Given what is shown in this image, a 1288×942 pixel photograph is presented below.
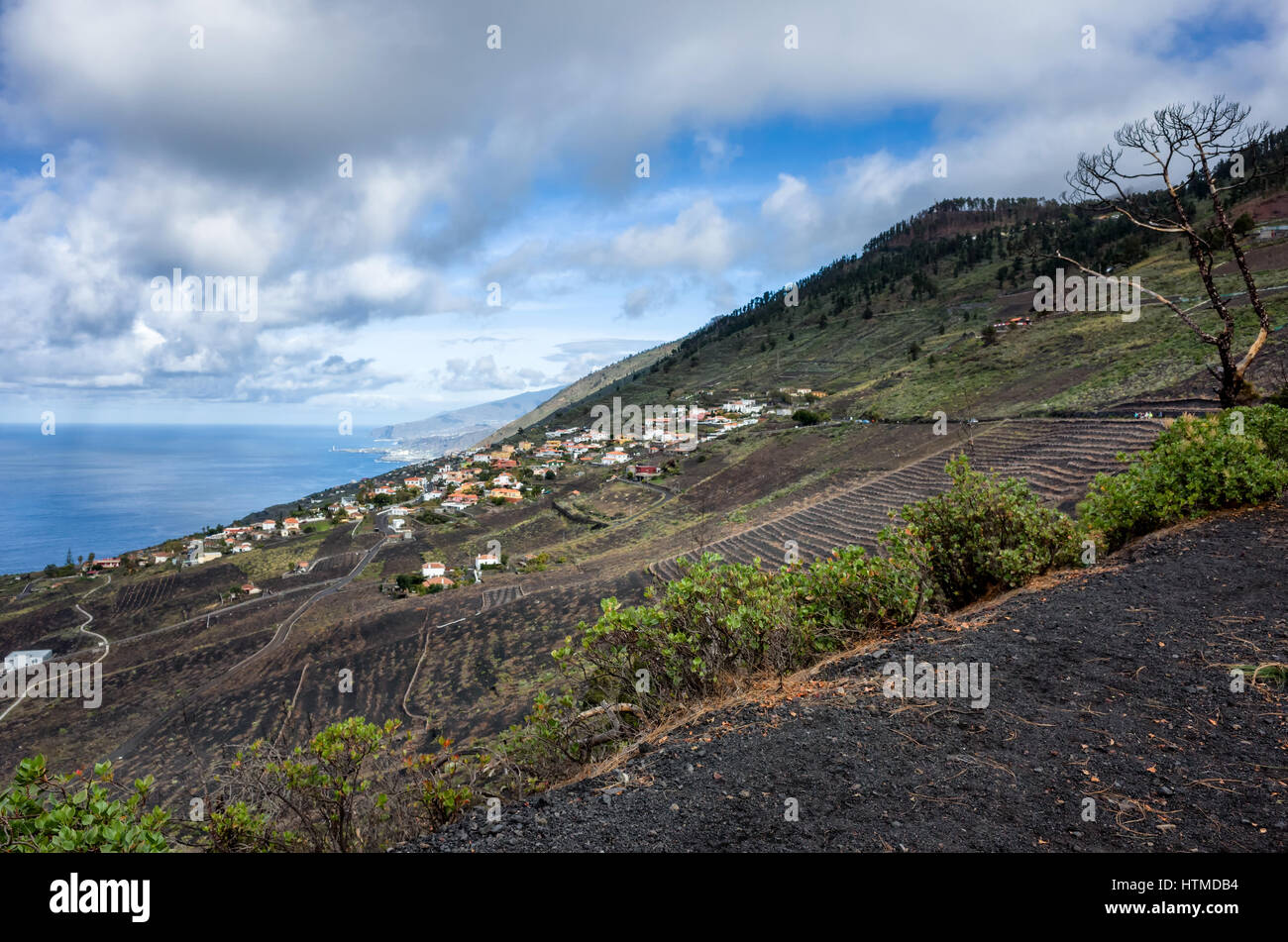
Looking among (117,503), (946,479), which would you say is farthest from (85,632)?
(117,503)

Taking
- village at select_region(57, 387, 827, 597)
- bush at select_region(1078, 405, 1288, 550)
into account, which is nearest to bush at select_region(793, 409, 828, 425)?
village at select_region(57, 387, 827, 597)

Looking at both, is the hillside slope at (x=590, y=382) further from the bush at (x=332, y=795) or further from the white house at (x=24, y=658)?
the bush at (x=332, y=795)

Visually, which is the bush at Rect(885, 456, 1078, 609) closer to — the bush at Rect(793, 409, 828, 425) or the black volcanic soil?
the black volcanic soil

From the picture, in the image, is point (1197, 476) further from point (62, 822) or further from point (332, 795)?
point (62, 822)

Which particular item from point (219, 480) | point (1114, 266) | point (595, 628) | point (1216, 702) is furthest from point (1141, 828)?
point (219, 480)

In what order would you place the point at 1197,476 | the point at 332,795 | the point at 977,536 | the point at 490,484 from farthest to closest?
the point at 490,484 < the point at 1197,476 < the point at 977,536 < the point at 332,795
